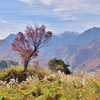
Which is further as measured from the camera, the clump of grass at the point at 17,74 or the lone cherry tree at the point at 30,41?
the lone cherry tree at the point at 30,41

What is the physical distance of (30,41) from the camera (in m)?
24.7

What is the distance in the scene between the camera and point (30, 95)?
8.31m

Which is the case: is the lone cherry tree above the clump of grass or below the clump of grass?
above

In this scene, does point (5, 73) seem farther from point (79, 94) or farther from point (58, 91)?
point (79, 94)

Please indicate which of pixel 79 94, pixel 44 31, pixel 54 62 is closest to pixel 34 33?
pixel 44 31

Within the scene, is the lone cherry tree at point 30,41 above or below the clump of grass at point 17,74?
above

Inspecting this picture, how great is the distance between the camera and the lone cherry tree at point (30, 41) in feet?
79.3

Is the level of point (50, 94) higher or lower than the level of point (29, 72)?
higher

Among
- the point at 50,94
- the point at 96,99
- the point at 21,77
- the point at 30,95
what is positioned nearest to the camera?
the point at 96,99

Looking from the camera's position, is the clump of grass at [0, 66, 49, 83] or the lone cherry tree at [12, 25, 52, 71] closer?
the clump of grass at [0, 66, 49, 83]

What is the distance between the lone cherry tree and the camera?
2416cm

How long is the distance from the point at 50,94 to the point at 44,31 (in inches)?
676

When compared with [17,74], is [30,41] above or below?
above

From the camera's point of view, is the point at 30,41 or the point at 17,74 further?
the point at 30,41
